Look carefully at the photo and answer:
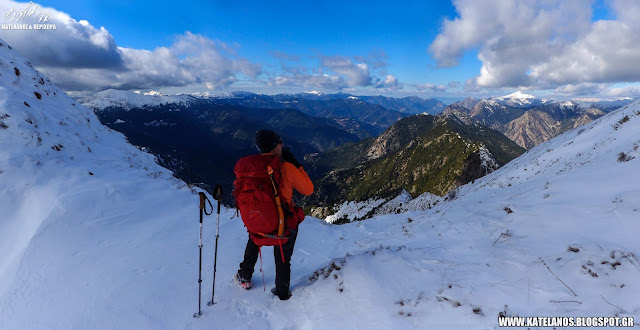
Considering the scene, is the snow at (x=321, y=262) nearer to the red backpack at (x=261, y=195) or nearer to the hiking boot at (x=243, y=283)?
the hiking boot at (x=243, y=283)

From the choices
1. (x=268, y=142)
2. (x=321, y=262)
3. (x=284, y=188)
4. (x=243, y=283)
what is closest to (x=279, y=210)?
(x=284, y=188)

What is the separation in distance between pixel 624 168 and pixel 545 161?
14927mm

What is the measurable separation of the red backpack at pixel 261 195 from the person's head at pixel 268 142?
22 cm

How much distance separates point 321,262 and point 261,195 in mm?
4098

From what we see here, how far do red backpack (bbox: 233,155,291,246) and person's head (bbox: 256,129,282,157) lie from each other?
225 mm

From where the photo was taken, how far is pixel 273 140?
5508mm

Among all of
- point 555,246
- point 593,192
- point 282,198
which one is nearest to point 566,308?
point 555,246

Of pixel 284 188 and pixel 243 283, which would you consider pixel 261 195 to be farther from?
pixel 243 283

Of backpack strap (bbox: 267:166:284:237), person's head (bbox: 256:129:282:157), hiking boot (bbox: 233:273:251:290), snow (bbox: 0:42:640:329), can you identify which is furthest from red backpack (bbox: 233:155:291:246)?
snow (bbox: 0:42:640:329)

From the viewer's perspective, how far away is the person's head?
17.7 feet

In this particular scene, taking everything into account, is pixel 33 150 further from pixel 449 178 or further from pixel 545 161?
pixel 449 178

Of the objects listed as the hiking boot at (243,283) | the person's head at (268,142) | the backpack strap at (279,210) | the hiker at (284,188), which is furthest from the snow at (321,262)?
the person's head at (268,142)

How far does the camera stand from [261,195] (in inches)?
199

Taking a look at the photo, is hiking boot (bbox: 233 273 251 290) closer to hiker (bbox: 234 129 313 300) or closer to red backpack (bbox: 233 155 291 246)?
hiker (bbox: 234 129 313 300)
